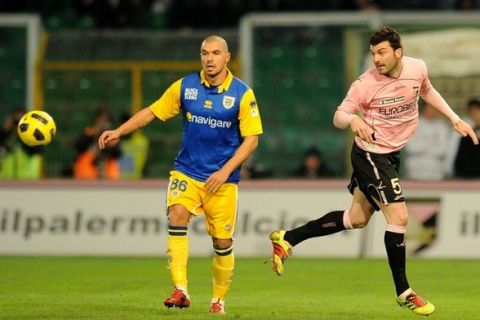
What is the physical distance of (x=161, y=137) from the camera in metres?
22.9

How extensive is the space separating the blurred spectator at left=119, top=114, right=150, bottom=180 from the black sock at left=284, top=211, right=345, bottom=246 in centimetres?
887

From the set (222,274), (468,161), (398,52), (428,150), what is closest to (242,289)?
(222,274)

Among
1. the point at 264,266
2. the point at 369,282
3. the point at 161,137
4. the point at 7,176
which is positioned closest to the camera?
the point at 369,282

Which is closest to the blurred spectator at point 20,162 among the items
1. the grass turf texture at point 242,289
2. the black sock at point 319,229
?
the grass turf texture at point 242,289

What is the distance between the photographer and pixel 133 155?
21141 mm

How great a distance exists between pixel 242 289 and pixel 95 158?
279 inches

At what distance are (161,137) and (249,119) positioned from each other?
39.0ft

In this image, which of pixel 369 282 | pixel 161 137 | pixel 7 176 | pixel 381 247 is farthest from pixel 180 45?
pixel 369 282

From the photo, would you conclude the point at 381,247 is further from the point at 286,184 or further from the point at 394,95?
the point at 394,95

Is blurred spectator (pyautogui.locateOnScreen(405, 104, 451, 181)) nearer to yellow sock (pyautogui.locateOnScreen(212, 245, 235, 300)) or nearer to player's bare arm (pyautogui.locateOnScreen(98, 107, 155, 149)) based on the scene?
yellow sock (pyautogui.locateOnScreen(212, 245, 235, 300))

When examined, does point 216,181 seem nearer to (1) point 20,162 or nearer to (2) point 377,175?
(2) point 377,175

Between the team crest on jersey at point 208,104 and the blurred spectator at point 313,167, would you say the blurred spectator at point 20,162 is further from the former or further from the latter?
the team crest on jersey at point 208,104

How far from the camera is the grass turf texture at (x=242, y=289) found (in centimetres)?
1135

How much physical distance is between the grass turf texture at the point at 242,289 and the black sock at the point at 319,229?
1.95 ft
